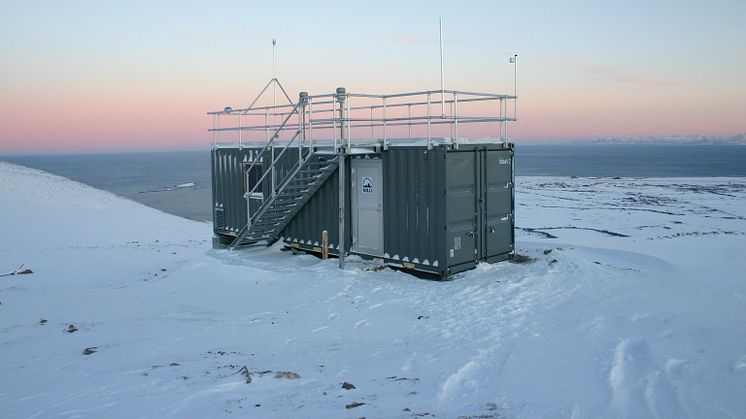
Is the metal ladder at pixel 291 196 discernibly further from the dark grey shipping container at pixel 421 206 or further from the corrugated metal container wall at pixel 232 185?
the corrugated metal container wall at pixel 232 185

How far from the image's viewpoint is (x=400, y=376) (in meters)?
8.38

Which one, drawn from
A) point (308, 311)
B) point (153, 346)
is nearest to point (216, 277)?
point (308, 311)

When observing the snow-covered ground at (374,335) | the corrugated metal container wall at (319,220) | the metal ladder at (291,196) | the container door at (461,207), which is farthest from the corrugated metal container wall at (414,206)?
the metal ladder at (291,196)

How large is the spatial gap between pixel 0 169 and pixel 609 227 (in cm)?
5272

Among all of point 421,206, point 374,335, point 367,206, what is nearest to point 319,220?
point 367,206

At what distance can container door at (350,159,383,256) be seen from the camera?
51.1 feet

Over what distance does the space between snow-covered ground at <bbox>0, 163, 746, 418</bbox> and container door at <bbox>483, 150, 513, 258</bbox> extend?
0.72 meters

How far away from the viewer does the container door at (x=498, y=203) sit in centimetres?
1550

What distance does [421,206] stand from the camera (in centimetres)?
1458

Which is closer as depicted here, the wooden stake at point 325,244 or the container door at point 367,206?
the container door at point 367,206

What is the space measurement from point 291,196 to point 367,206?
8.26 feet

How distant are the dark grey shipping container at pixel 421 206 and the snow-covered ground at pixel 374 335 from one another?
552mm

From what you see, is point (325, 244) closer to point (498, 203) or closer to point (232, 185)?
point (498, 203)

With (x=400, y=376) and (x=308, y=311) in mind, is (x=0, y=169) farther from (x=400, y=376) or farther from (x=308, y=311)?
(x=400, y=376)
